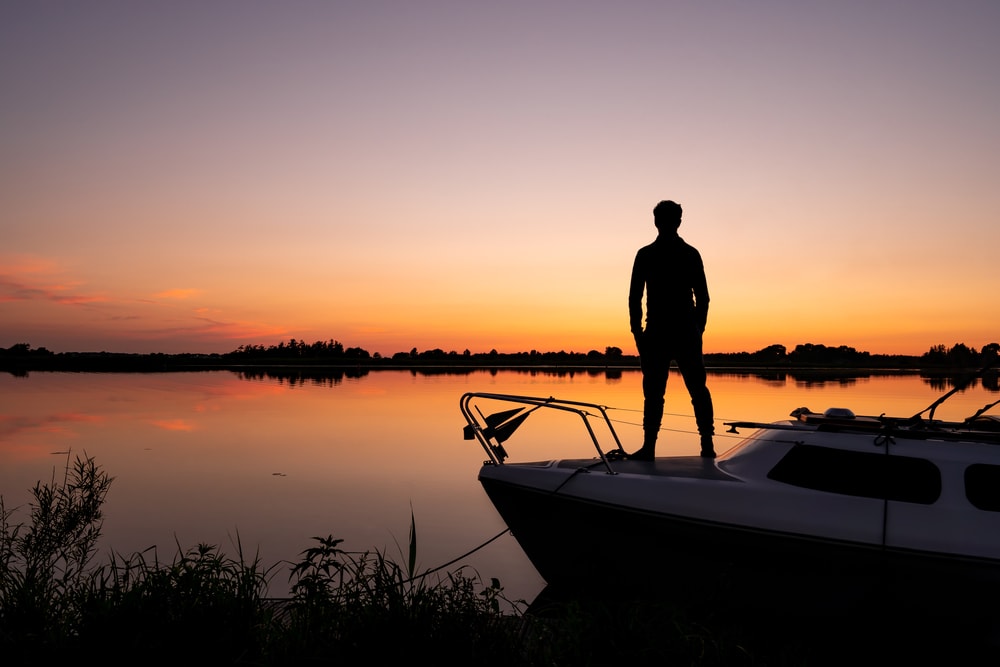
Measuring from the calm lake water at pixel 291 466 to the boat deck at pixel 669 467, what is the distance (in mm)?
894

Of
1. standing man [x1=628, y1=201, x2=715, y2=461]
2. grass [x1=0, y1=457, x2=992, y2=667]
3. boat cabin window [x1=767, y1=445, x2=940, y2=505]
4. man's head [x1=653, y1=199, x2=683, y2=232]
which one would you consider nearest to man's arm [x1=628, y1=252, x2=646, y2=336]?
standing man [x1=628, y1=201, x2=715, y2=461]

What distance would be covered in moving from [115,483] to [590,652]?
43.5ft

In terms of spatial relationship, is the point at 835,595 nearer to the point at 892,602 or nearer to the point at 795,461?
the point at 892,602

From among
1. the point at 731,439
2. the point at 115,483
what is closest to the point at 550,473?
the point at 115,483

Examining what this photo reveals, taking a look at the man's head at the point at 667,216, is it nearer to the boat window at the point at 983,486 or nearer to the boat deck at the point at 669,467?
the boat deck at the point at 669,467

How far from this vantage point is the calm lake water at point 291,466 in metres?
10.6

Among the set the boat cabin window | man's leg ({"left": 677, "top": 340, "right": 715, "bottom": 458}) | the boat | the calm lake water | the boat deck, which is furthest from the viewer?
the calm lake water

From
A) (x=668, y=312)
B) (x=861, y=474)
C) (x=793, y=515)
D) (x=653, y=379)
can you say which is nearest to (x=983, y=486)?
(x=861, y=474)

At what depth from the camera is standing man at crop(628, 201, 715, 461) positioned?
7180mm

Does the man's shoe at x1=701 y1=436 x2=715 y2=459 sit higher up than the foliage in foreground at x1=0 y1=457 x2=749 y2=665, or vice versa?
the man's shoe at x1=701 y1=436 x2=715 y2=459

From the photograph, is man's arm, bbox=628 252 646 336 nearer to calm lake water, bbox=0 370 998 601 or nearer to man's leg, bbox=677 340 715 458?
man's leg, bbox=677 340 715 458

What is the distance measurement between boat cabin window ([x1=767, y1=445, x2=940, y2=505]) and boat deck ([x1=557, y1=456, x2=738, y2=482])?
0.59 meters

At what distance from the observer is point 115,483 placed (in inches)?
568

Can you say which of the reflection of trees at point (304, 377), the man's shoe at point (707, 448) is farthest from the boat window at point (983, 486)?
the reflection of trees at point (304, 377)
